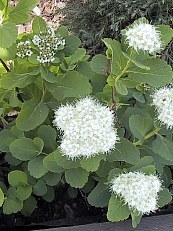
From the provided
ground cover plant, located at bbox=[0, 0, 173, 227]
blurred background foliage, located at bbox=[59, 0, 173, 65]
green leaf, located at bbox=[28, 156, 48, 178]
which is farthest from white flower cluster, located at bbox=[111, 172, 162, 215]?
blurred background foliage, located at bbox=[59, 0, 173, 65]

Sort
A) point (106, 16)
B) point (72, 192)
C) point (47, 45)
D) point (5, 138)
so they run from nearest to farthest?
1. point (47, 45)
2. point (5, 138)
3. point (72, 192)
4. point (106, 16)

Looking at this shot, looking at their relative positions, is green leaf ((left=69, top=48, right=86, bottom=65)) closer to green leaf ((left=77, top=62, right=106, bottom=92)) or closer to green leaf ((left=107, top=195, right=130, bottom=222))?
green leaf ((left=77, top=62, right=106, bottom=92))

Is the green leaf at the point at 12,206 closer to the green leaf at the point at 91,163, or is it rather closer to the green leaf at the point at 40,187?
the green leaf at the point at 40,187

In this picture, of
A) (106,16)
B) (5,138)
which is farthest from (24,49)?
(106,16)

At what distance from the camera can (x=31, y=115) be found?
1.45m

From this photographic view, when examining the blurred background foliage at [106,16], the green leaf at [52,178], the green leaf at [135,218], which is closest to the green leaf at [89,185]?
the green leaf at [52,178]

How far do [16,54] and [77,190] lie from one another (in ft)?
1.71

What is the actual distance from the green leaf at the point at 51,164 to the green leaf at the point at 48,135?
0.27ft

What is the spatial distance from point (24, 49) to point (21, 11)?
12 cm

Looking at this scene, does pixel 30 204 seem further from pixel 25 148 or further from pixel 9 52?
pixel 9 52

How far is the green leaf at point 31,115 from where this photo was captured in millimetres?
1433

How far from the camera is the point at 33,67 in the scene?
141 cm

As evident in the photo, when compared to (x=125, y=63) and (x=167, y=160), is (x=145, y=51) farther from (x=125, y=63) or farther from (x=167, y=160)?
(x=167, y=160)

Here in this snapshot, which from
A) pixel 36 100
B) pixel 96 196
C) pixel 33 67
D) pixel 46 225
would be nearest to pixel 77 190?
pixel 46 225
